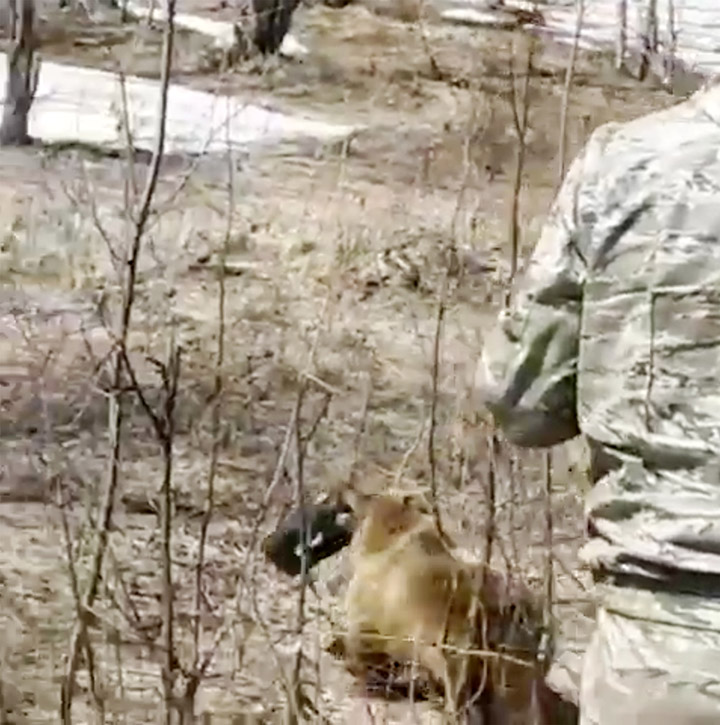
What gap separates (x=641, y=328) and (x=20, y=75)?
20.3ft

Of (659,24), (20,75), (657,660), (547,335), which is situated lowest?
(20,75)

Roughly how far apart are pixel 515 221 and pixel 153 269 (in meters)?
2.69

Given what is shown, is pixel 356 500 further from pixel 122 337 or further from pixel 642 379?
pixel 642 379

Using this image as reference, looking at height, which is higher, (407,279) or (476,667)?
(476,667)

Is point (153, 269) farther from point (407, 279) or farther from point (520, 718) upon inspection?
point (520, 718)

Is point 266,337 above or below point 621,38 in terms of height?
below

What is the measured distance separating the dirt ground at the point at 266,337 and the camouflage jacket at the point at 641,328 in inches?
43.9

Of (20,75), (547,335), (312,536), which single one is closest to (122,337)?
(312,536)

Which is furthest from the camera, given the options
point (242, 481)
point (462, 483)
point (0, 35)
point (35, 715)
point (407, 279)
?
point (0, 35)

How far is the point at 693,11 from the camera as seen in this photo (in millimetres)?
6680

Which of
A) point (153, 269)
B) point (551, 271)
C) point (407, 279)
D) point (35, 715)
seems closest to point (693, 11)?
point (407, 279)

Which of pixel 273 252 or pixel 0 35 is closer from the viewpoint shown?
pixel 273 252

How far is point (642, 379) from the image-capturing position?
5.51 feet

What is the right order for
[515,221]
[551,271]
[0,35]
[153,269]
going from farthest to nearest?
[0,35]
[153,269]
[515,221]
[551,271]
